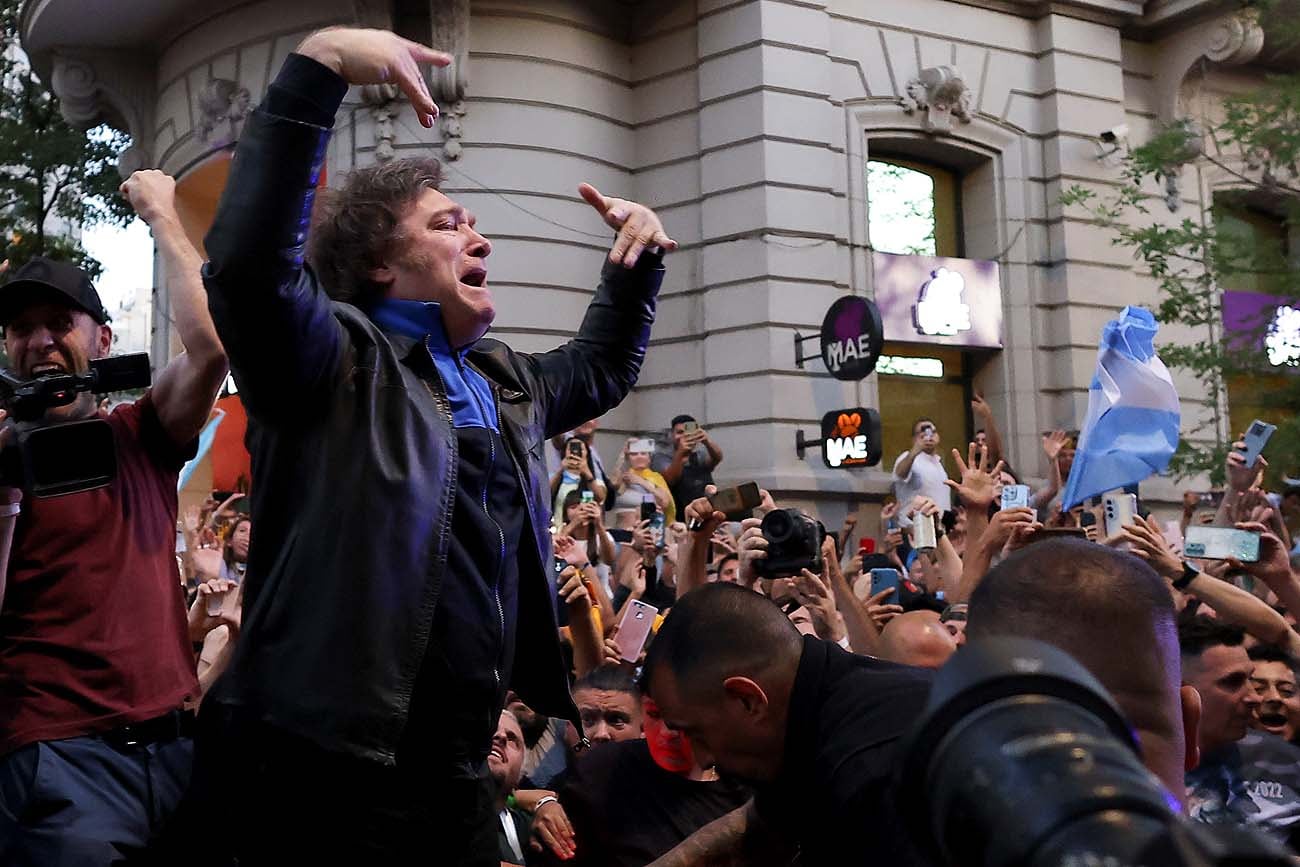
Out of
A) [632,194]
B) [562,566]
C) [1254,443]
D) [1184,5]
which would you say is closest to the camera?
[562,566]

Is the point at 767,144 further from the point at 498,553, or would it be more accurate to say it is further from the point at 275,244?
the point at 275,244

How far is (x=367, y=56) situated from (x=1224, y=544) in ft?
14.9

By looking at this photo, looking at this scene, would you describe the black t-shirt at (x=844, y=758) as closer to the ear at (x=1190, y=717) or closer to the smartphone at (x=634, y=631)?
the ear at (x=1190, y=717)

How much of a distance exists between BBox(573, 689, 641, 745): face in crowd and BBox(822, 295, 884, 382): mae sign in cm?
864

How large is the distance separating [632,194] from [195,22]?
5.64m

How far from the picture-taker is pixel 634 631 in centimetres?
620

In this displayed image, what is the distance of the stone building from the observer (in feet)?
48.9

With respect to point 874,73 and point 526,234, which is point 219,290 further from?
point 874,73

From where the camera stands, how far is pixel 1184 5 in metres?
17.2

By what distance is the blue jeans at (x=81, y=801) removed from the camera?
118 inches

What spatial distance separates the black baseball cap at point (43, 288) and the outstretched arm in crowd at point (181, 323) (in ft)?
0.99

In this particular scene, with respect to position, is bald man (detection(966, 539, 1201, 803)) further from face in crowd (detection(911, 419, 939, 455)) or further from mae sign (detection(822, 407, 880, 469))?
mae sign (detection(822, 407, 880, 469))

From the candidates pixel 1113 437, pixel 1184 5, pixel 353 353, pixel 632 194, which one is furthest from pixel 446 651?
pixel 1184 5

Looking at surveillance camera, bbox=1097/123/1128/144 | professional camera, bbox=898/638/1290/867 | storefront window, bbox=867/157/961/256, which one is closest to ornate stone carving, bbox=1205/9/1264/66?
surveillance camera, bbox=1097/123/1128/144
